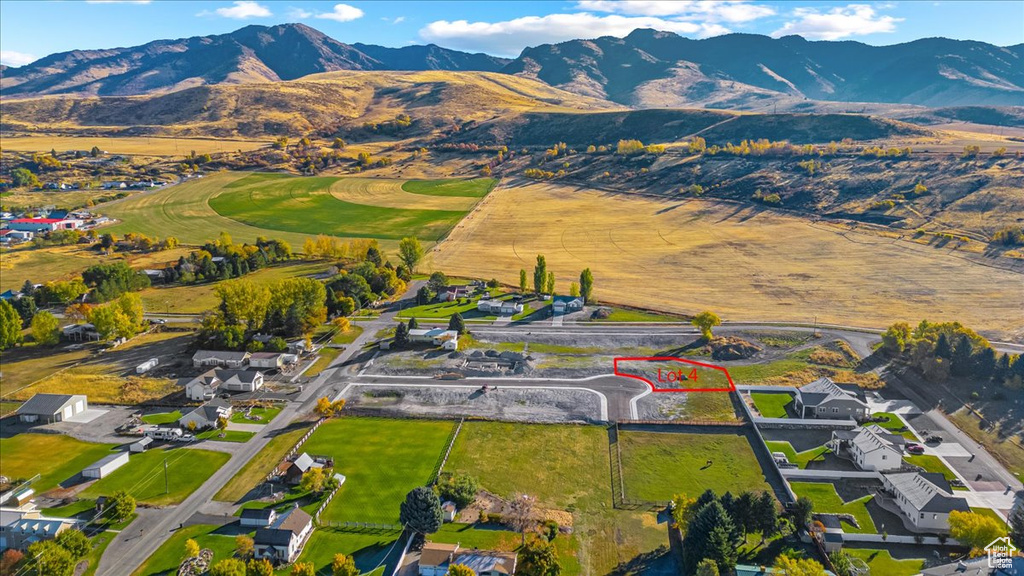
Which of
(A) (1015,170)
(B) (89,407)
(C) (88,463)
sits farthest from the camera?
(A) (1015,170)

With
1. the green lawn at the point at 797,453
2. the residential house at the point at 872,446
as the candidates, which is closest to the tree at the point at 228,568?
the green lawn at the point at 797,453

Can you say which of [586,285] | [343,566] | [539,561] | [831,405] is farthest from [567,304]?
[343,566]

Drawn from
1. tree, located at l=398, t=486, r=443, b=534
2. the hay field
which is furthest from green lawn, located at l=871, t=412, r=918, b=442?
tree, located at l=398, t=486, r=443, b=534

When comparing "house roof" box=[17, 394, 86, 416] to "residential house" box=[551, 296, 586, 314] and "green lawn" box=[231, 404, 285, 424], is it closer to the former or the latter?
"green lawn" box=[231, 404, 285, 424]

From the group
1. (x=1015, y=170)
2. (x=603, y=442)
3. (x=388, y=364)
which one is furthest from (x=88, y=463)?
(x=1015, y=170)

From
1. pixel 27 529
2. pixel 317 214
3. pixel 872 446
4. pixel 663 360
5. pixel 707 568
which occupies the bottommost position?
pixel 27 529

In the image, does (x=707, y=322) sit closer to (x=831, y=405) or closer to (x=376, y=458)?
(x=831, y=405)

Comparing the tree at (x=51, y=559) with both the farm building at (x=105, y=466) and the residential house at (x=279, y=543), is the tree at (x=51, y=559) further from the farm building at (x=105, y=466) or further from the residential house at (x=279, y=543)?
the farm building at (x=105, y=466)

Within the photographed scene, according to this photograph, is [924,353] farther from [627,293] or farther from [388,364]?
[388,364]
